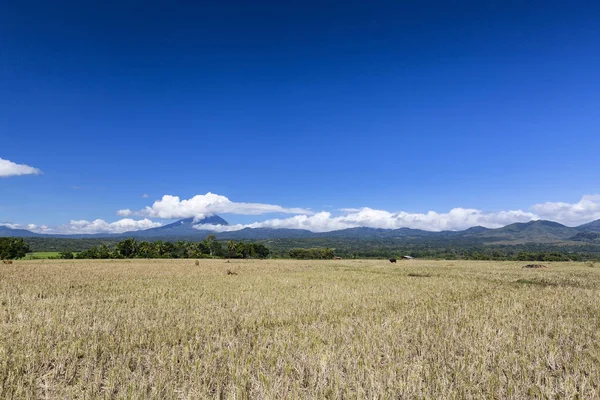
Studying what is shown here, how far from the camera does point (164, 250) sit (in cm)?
11369

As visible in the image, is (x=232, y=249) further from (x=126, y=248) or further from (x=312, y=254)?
(x=126, y=248)

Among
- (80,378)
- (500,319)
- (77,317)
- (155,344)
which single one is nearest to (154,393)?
(80,378)

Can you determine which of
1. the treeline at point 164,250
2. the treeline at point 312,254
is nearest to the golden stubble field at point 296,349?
the treeline at point 164,250

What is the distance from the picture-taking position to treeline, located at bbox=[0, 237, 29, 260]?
94.1 meters

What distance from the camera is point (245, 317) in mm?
11664

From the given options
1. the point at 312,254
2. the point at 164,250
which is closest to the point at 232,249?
the point at 164,250

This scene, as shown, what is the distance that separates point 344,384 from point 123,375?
4339mm

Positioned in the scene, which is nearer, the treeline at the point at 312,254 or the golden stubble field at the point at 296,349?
the golden stubble field at the point at 296,349

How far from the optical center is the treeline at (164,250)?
101062 millimetres

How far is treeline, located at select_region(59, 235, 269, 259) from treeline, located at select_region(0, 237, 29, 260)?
10238 millimetres

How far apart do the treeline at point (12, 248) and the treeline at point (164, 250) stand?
1024 centimetres

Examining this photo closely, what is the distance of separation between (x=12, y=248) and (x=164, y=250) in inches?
1662

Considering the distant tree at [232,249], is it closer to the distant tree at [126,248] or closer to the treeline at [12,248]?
the distant tree at [126,248]

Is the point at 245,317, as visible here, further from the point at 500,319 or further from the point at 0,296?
the point at 0,296
